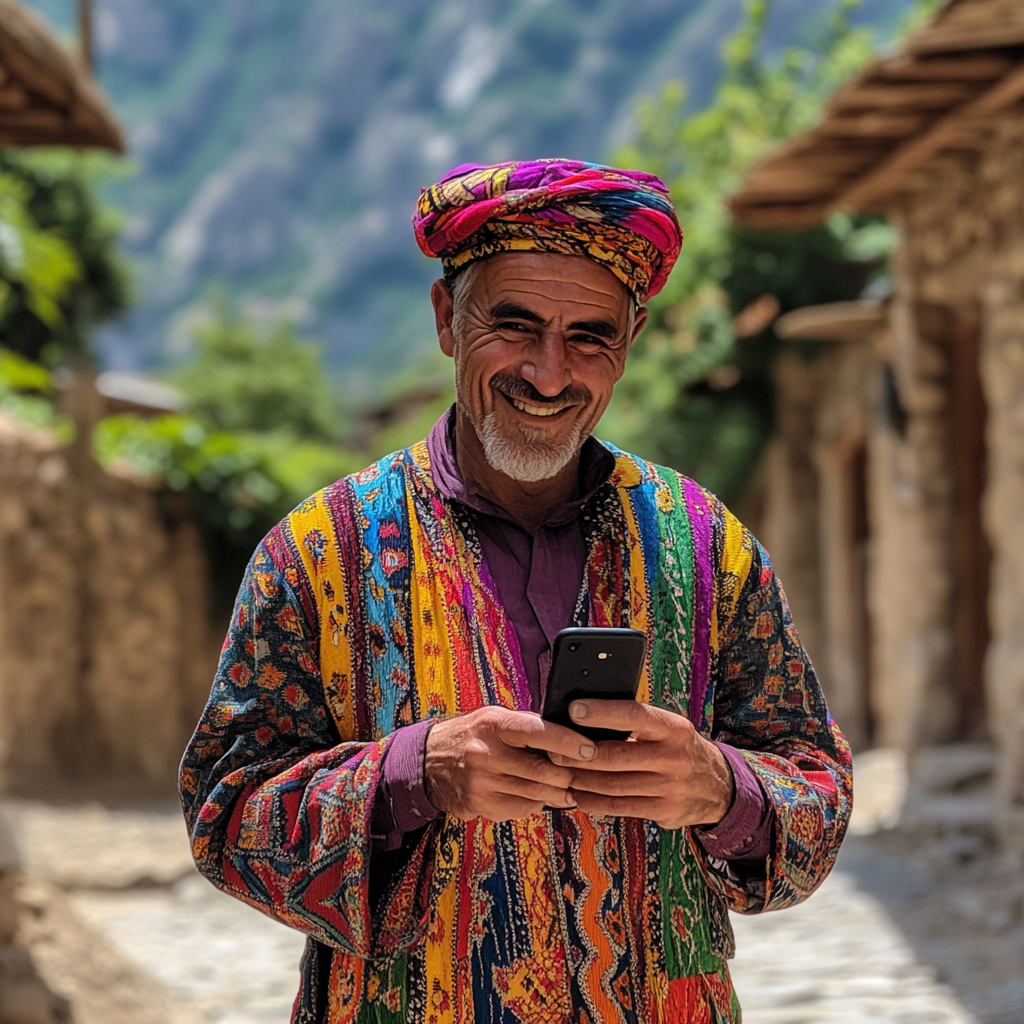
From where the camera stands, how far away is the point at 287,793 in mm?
1557

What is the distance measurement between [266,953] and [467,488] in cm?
448

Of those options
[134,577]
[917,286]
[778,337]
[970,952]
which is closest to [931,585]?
[917,286]

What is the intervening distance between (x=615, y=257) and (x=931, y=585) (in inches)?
245

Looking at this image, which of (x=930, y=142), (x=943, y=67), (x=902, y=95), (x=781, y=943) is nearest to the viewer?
(x=943, y=67)

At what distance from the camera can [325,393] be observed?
31766 millimetres

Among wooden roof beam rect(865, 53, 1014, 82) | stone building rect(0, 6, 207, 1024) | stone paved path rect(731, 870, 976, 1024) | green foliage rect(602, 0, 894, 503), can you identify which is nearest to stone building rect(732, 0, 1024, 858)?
wooden roof beam rect(865, 53, 1014, 82)

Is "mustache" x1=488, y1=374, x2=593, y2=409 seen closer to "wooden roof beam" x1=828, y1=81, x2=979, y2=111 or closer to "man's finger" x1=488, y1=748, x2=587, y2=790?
"man's finger" x1=488, y1=748, x2=587, y2=790

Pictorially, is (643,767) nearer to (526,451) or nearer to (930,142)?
(526,451)

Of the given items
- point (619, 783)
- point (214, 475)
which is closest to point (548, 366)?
point (619, 783)

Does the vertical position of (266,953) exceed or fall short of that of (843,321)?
it falls short

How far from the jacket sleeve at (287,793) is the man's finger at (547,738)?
0.57 ft

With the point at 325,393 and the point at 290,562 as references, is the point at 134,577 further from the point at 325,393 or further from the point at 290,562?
the point at 325,393

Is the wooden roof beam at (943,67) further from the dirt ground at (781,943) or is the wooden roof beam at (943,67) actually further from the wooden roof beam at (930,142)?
the dirt ground at (781,943)

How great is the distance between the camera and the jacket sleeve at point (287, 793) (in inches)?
60.1
